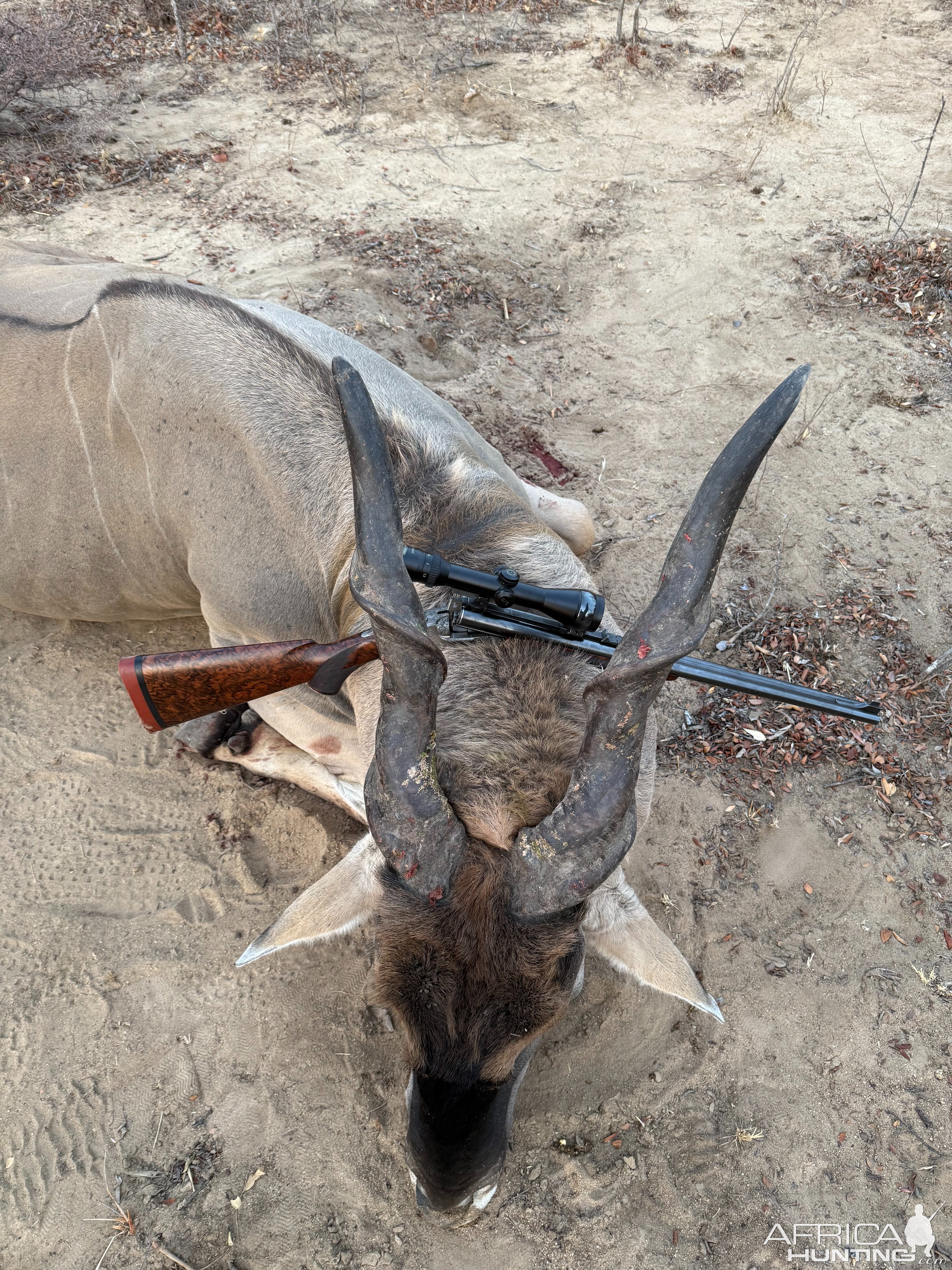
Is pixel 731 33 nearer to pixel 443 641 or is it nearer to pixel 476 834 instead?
pixel 443 641

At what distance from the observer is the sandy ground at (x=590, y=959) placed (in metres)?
3.43

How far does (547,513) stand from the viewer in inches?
208

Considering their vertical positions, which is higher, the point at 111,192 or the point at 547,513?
the point at 111,192

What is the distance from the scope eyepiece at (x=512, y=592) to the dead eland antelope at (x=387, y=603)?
0.50 feet

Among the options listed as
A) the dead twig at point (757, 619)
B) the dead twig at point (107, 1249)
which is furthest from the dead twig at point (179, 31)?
the dead twig at point (107, 1249)

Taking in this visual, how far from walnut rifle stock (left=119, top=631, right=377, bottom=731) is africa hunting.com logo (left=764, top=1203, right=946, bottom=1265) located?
2.99 m

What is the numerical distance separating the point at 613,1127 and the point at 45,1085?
2.54 metres

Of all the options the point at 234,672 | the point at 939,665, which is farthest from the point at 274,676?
the point at 939,665

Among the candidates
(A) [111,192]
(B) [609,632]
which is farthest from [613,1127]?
(A) [111,192]

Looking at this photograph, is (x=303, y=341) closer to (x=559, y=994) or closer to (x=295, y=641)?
(x=295, y=641)

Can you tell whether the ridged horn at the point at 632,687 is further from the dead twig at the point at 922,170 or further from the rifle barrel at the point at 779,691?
the dead twig at the point at 922,170

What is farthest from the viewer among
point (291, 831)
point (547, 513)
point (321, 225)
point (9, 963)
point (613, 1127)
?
point (321, 225)

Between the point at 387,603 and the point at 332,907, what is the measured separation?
51.6 inches

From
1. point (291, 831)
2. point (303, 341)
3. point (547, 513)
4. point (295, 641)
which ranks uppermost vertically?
point (303, 341)
